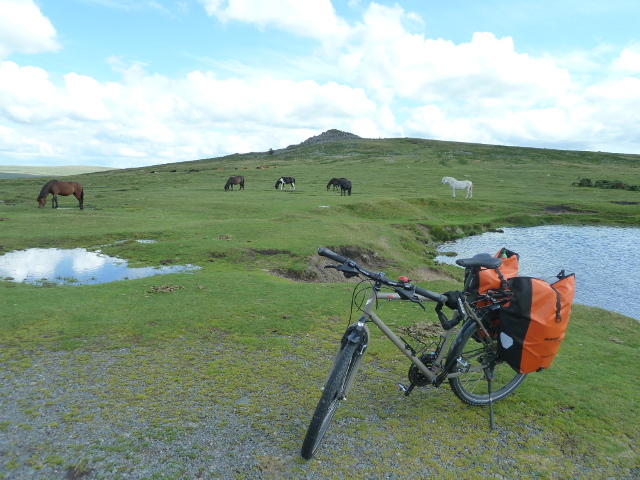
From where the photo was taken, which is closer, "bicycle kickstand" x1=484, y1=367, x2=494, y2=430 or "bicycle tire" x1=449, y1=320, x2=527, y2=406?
"bicycle kickstand" x1=484, y1=367, x2=494, y2=430

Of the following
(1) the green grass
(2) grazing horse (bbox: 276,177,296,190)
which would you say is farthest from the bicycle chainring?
(2) grazing horse (bbox: 276,177,296,190)

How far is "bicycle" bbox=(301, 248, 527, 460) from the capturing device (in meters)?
5.33

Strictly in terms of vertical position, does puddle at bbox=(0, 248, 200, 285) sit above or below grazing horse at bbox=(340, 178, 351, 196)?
below

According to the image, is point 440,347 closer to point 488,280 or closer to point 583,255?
point 488,280

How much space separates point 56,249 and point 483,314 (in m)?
21.3

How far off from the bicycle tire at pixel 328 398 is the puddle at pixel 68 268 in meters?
13.1

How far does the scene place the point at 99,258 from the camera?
19.3m

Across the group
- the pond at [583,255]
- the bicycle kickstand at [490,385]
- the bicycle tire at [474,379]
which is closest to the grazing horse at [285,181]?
the pond at [583,255]

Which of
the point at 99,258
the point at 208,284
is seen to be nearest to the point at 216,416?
the point at 208,284

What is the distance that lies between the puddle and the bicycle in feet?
42.8

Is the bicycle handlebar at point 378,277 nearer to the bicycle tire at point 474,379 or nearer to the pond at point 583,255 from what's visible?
the bicycle tire at point 474,379

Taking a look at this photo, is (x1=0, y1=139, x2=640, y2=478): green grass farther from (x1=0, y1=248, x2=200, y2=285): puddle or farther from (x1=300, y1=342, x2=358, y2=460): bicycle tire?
(x1=0, y1=248, x2=200, y2=285): puddle

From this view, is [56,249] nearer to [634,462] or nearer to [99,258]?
[99,258]

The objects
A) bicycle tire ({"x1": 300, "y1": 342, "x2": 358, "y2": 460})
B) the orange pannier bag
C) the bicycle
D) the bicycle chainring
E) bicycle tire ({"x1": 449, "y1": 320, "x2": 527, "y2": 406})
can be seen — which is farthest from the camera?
the bicycle chainring
